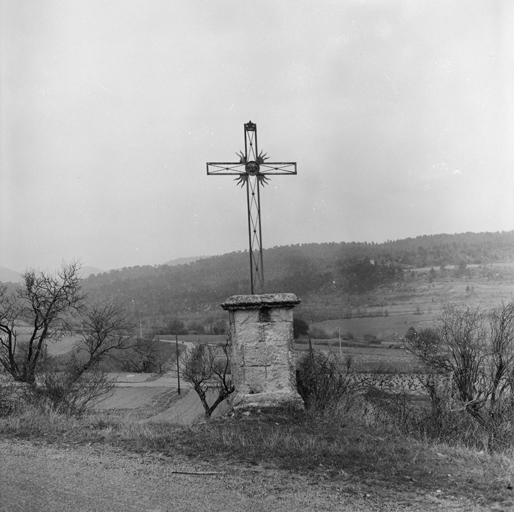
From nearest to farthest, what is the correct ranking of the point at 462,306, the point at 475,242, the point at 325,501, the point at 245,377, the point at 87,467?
1. the point at 325,501
2. the point at 87,467
3. the point at 245,377
4. the point at 462,306
5. the point at 475,242

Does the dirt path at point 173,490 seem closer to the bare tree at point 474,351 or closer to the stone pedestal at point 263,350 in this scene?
the stone pedestal at point 263,350

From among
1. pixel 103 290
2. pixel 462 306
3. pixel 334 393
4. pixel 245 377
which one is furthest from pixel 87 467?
pixel 103 290

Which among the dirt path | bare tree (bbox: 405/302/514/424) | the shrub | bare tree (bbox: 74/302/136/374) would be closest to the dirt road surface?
the dirt path

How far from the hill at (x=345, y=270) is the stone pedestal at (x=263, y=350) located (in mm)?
18255

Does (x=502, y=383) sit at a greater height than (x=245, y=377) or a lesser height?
lesser

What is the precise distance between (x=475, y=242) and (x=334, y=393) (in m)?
24.9

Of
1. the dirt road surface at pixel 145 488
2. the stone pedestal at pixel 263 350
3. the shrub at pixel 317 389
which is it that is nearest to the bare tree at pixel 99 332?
the shrub at pixel 317 389

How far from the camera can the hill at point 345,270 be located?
26.4 metres

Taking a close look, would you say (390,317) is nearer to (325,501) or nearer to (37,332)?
(37,332)

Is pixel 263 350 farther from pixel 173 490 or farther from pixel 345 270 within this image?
pixel 345 270

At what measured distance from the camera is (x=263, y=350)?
16.5 ft

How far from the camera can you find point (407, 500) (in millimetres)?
2838

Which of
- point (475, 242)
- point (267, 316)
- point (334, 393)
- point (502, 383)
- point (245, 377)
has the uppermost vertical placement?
point (475, 242)

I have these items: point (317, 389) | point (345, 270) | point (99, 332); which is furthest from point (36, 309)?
point (345, 270)
